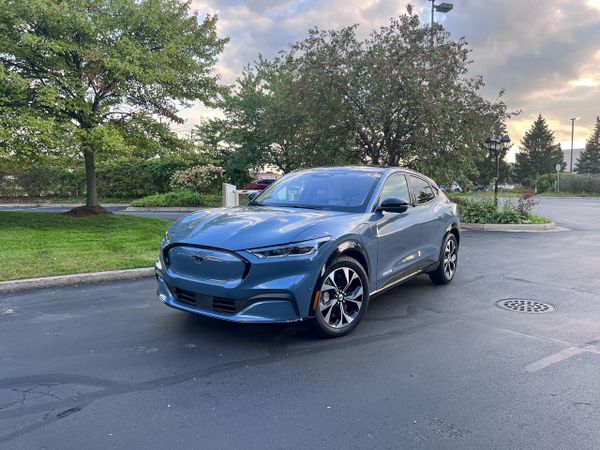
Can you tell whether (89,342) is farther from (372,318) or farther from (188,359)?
(372,318)

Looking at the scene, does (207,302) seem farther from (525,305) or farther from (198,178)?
(198,178)

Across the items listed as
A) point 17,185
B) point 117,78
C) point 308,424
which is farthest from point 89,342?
point 17,185

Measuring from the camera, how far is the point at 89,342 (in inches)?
159

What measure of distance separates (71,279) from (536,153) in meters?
68.1

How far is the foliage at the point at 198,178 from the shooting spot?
22984mm

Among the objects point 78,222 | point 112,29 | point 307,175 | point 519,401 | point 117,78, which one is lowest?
point 519,401

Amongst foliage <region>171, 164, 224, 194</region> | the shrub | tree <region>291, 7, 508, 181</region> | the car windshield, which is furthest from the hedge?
the car windshield

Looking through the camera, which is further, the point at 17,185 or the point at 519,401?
the point at 17,185

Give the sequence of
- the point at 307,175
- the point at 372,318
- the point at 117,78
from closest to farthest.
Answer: the point at 372,318
the point at 307,175
the point at 117,78

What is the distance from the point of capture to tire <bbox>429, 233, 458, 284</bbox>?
629 centimetres

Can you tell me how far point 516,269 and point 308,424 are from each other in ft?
20.3

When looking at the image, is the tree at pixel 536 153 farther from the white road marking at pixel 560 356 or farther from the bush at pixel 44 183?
the white road marking at pixel 560 356

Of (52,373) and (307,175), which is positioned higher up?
(307,175)

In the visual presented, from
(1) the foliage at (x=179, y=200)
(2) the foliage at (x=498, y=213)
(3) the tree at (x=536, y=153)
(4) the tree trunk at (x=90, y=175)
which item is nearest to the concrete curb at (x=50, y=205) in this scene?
(1) the foliage at (x=179, y=200)
